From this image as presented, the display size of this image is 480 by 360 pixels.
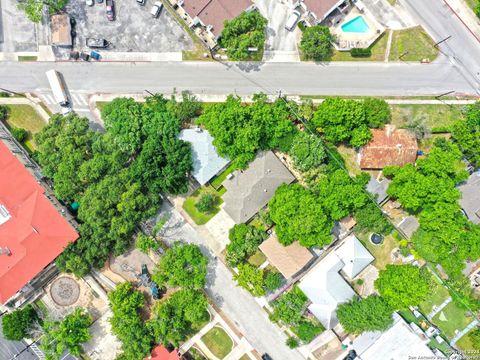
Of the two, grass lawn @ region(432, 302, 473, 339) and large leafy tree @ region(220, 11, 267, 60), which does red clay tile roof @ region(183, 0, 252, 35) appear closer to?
large leafy tree @ region(220, 11, 267, 60)

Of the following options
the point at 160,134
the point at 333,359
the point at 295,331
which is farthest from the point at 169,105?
the point at 333,359

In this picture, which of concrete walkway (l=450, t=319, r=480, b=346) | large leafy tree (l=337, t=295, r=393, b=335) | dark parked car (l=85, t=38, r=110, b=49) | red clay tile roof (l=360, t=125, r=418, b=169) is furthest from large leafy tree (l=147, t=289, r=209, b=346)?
dark parked car (l=85, t=38, r=110, b=49)

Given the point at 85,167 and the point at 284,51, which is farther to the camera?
the point at 284,51

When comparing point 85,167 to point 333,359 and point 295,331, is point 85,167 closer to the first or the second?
point 295,331

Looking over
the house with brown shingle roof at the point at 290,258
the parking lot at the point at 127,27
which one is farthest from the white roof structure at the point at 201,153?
the house with brown shingle roof at the point at 290,258

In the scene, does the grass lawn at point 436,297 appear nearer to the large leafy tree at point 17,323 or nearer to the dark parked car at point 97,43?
the large leafy tree at point 17,323

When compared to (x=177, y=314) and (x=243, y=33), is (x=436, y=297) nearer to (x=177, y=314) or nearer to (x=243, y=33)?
(x=177, y=314)

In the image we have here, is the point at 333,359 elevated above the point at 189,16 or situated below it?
below
